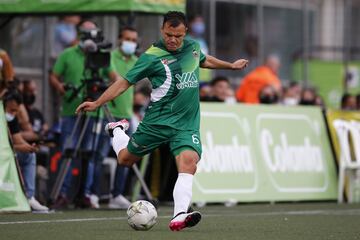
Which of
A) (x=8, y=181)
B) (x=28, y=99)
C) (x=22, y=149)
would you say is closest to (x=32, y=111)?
(x=28, y=99)

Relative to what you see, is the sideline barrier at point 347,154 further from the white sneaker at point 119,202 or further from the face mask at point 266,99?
the white sneaker at point 119,202

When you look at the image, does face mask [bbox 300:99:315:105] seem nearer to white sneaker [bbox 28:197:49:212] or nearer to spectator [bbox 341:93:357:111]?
spectator [bbox 341:93:357:111]

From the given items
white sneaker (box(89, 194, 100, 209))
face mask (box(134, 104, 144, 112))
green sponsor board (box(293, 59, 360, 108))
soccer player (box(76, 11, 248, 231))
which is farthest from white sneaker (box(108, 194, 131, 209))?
green sponsor board (box(293, 59, 360, 108))

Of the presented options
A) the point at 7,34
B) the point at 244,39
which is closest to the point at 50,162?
the point at 7,34

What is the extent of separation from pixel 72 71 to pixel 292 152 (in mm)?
3918

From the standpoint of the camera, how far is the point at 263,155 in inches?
667

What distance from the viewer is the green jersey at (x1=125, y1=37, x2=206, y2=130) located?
36.3 feet

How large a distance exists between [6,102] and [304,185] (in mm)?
5426

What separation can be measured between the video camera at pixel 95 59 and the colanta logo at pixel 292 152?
10.4 ft

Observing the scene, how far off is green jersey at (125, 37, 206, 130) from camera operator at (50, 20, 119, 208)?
3.61 m

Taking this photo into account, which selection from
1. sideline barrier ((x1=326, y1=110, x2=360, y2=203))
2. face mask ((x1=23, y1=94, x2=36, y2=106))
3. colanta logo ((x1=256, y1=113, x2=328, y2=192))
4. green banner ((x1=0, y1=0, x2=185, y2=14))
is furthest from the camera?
sideline barrier ((x1=326, y1=110, x2=360, y2=203))

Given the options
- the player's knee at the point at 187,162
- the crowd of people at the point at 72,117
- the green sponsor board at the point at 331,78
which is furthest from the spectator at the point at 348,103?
the player's knee at the point at 187,162

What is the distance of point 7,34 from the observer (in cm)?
1823

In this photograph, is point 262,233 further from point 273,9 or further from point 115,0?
point 273,9
